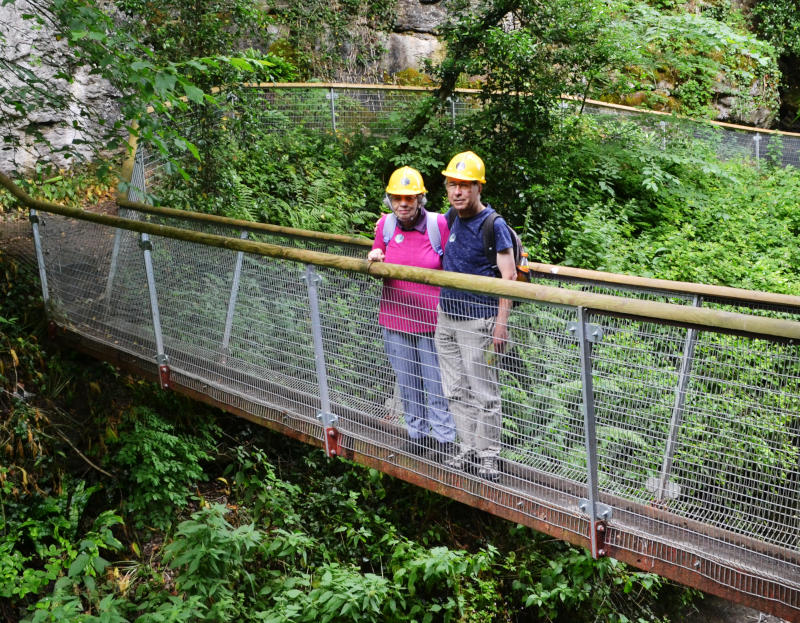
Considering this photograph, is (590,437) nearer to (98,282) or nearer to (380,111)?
(98,282)

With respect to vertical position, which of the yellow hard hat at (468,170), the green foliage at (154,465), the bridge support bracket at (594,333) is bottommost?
the green foliage at (154,465)

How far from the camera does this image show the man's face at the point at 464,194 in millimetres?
4109

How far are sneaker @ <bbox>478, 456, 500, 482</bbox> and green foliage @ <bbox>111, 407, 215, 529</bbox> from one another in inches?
114

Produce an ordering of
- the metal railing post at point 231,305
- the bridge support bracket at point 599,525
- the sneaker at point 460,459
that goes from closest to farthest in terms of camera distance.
→ the bridge support bracket at point 599,525 < the sneaker at point 460,459 < the metal railing post at point 231,305

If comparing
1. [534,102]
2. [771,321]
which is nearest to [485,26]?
[534,102]

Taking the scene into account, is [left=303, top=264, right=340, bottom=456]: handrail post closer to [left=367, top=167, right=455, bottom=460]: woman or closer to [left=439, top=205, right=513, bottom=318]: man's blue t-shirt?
[left=367, top=167, right=455, bottom=460]: woman

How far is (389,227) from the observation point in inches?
182

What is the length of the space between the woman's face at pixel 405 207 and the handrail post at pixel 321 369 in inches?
24.4

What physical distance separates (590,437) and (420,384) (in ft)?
3.87

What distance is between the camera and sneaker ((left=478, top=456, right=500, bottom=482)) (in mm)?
3963

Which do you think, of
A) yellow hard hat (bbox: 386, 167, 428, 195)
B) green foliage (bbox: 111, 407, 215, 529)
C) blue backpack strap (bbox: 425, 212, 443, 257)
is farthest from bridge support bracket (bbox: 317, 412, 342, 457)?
green foliage (bbox: 111, 407, 215, 529)

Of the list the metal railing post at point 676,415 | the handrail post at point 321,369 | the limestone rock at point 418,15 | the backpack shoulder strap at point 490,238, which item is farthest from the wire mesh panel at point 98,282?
the limestone rock at point 418,15

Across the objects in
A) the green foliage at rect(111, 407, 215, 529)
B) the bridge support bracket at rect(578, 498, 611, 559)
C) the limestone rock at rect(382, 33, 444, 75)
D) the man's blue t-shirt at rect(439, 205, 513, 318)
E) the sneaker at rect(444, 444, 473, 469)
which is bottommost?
the green foliage at rect(111, 407, 215, 529)

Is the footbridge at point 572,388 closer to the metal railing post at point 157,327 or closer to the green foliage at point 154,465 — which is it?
the metal railing post at point 157,327
